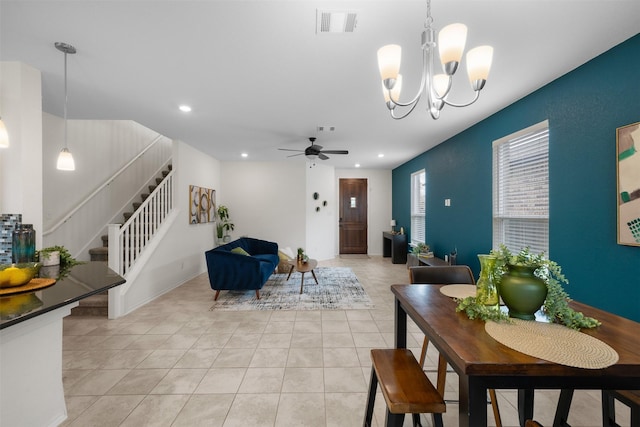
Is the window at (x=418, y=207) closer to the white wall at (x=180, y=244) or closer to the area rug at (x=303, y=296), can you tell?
the area rug at (x=303, y=296)

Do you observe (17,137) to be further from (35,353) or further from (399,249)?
(399,249)

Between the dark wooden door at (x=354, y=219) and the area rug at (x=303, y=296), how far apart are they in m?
2.62

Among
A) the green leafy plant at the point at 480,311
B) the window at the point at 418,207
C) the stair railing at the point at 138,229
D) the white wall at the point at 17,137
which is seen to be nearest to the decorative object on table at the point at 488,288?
the green leafy plant at the point at 480,311

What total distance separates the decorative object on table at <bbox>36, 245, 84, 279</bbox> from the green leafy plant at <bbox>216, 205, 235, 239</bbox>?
4.02 m

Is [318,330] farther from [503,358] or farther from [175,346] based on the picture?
[503,358]

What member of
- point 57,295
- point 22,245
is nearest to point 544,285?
point 57,295

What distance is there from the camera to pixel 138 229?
384 cm

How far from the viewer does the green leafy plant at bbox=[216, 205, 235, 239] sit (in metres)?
6.16

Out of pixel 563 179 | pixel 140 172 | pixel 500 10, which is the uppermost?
pixel 500 10

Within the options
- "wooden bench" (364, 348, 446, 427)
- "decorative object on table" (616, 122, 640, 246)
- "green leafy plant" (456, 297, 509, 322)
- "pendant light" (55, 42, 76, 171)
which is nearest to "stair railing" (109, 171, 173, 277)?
"pendant light" (55, 42, 76, 171)

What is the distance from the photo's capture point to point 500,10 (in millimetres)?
1615

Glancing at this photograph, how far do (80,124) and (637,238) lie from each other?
6596 millimetres

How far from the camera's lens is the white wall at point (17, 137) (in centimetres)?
223

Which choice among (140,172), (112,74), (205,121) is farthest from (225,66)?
(140,172)
